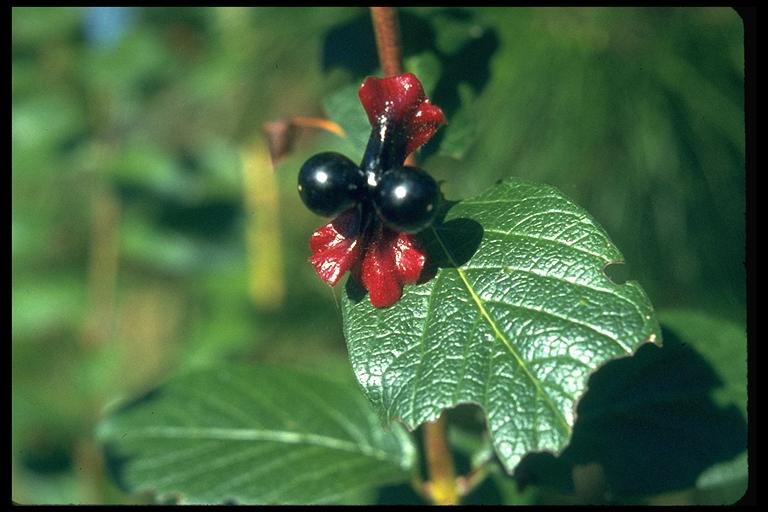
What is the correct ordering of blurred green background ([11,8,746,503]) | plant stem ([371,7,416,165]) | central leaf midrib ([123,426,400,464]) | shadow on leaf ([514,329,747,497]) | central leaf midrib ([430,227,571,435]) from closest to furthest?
central leaf midrib ([430,227,571,435]) → plant stem ([371,7,416,165]) → shadow on leaf ([514,329,747,497]) → central leaf midrib ([123,426,400,464]) → blurred green background ([11,8,746,503])

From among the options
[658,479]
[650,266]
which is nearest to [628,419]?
[658,479]

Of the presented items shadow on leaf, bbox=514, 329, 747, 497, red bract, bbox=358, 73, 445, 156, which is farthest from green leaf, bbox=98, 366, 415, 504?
red bract, bbox=358, 73, 445, 156

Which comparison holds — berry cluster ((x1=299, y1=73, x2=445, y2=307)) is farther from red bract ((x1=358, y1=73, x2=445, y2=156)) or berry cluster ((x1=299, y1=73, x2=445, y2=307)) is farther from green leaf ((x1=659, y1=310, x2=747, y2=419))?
green leaf ((x1=659, y1=310, x2=747, y2=419))

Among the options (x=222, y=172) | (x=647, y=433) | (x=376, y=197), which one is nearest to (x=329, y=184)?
(x=376, y=197)

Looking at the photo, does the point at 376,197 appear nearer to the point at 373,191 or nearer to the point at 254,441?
the point at 373,191

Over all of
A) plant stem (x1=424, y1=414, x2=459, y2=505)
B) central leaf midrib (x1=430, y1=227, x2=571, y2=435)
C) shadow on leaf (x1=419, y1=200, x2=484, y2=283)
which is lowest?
plant stem (x1=424, y1=414, x2=459, y2=505)

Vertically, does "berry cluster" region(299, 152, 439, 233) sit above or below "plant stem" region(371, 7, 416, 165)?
below

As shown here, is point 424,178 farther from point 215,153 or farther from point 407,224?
point 215,153
